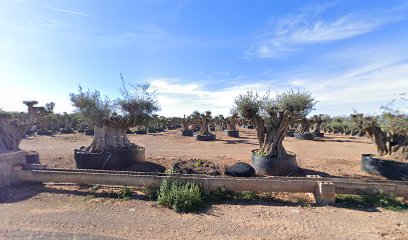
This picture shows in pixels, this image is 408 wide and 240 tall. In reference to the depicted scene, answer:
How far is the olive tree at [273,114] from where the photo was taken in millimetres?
10891

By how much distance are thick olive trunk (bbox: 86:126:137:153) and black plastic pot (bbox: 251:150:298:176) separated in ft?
17.7

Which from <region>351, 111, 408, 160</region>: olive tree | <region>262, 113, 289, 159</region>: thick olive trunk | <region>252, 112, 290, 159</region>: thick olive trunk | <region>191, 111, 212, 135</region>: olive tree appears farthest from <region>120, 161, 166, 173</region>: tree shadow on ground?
<region>191, 111, 212, 135</region>: olive tree

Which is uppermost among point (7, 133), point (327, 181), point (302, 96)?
point (302, 96)

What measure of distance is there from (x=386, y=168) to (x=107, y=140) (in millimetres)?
10537

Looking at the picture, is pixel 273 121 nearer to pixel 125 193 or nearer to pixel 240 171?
pixel 240 171

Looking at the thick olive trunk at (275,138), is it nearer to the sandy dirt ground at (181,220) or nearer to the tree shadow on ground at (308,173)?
the tree shadow on ground at (308,173)

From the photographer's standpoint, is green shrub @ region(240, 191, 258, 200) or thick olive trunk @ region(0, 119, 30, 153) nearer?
green shrub @ region(240, 191, 258, 200)

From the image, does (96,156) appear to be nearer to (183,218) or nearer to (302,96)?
(183,218)

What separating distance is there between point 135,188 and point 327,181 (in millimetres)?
4778

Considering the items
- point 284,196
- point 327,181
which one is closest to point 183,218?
point 284,196

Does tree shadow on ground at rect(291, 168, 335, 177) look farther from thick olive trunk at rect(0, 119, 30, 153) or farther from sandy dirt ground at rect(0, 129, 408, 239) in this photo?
thick olive trunk at rect(0, 119, 30, 153)

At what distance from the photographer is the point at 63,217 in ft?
18.6

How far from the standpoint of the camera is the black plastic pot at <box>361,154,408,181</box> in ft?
31.4

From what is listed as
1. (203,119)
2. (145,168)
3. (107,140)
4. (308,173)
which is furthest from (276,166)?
(203,119)
